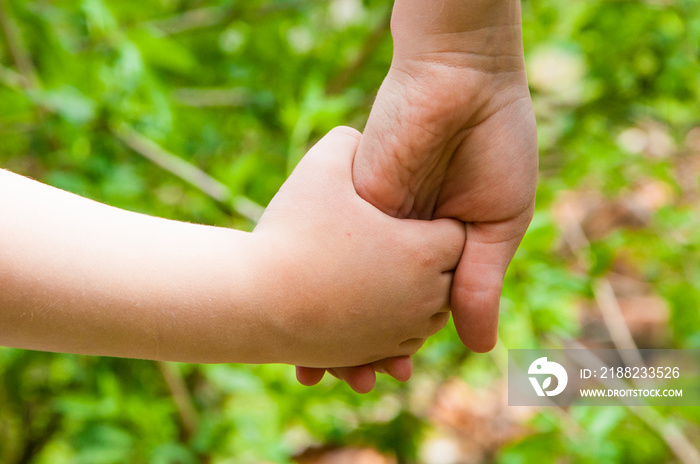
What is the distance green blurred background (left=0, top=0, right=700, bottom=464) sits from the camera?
863 mm

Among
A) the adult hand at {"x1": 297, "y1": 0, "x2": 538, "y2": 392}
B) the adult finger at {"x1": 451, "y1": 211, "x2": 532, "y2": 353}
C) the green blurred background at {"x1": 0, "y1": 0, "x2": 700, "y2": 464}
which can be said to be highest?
the adult hand at {"x1": 297, "y1": 0, "x2": 538, "y2": 392}

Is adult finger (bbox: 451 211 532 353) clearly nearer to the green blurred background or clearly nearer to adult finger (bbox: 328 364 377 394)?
adult finger (bbox: 328 364 377 394)

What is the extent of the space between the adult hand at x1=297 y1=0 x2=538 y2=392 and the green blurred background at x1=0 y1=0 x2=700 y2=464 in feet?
0.91

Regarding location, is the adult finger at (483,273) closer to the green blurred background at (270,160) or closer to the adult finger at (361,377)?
the adult finger at (361,377)

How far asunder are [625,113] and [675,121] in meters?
0.14

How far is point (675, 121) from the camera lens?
1.38m

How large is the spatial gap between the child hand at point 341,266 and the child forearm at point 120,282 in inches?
0.9

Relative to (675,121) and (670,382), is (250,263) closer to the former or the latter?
(670,382)

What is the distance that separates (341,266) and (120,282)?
17 centimetres

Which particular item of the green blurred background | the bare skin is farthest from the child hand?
the green blurred background

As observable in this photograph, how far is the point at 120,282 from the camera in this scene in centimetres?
44

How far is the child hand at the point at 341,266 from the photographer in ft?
1.62

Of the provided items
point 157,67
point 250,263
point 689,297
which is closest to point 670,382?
point 689,297

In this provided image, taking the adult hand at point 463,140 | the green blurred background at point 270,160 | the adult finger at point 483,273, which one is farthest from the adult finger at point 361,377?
the green blurred background at point 270,160
